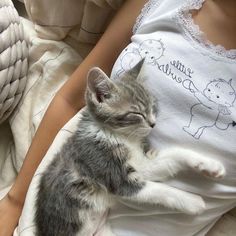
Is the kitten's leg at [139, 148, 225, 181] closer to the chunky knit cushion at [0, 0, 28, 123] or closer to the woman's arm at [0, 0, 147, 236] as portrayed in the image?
the woman's arm at [0, 0, 147, 236]

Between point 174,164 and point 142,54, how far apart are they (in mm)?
284

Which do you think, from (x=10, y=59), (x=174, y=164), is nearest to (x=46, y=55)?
(x=10, y=59)

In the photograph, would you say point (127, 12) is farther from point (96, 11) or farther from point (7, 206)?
point (7, 206)

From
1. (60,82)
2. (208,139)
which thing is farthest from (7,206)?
(208,139)

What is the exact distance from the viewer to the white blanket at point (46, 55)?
140 centimetres

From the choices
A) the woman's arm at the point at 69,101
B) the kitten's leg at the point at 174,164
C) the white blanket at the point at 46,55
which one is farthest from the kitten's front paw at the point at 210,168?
the white blanket at the point at 46,55

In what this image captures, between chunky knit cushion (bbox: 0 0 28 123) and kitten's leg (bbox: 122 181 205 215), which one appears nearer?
kitten's leg (bbox: 122 181 205 215)

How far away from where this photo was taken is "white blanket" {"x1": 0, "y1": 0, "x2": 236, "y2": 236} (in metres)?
1.40

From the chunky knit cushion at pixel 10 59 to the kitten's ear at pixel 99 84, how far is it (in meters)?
0.36

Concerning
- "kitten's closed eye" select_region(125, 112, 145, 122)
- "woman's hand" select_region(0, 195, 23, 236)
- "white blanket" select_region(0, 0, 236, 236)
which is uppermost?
"kitten's closed eye" select_region(125, 112, 145, 122)

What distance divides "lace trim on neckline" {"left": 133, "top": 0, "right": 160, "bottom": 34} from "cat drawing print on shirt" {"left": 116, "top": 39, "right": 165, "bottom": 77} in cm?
9

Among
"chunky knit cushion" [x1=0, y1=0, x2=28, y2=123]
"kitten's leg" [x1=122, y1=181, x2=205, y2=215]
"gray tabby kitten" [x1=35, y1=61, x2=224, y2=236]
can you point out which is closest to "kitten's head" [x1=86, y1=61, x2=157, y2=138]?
"gray tabby kitten" [x1=35, y1=61, x2=224, y2=236]

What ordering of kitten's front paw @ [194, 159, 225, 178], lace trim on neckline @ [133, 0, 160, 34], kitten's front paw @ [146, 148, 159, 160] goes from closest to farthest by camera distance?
kitten's front paw @ [194, 159, 225, 178] < kitten's front paw @ [146, 148, 159, 160] < lace trim on neckline @ [133, 0, 160, 34]

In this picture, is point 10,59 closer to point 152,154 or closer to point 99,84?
point 99,84
